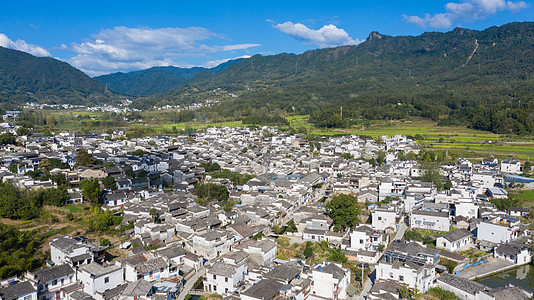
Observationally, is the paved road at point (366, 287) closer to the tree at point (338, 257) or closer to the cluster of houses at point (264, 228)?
the cluster of houses at point (264, 228)

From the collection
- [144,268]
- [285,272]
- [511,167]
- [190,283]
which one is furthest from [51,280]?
[511,167]

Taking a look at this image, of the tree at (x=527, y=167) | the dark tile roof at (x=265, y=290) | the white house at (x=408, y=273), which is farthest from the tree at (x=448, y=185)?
the dark tile roof at (x=265, y=290)

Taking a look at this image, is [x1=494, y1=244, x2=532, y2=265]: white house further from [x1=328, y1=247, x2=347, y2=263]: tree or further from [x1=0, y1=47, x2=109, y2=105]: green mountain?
[x1=0, y1=47, x2=109, y2=105]: green mountain

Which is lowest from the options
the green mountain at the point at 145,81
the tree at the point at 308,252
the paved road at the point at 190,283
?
the paved road at the point at 190,283

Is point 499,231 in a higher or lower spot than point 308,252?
higher

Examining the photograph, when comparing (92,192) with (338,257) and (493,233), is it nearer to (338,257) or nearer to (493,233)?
(338,257)

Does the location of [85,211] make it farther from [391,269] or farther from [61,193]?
[391,269]
